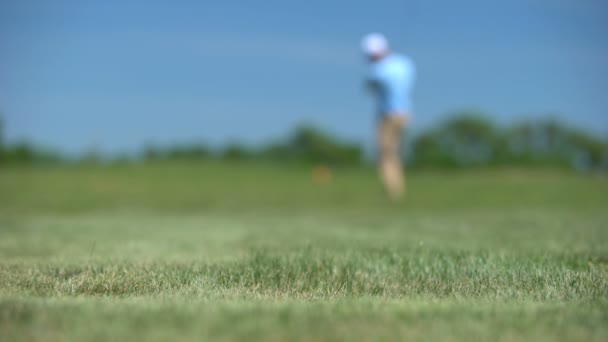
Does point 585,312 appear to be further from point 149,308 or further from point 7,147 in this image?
point 7,147

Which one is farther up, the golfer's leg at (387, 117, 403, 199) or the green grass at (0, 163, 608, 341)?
the golfer's leg at (387, 117, 403, 199)

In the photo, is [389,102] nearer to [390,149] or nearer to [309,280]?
[390,149]

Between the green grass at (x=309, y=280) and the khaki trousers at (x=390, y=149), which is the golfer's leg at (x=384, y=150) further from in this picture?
the green grass at (x=309, y=280)

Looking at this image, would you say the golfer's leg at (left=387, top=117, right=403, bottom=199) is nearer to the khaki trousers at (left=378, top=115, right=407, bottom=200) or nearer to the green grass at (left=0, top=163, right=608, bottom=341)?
the khaki trousers at (left=378, top=115, right=407, bottom=200)

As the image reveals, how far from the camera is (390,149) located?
511 inches

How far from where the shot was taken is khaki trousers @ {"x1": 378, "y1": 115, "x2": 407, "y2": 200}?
1288cm

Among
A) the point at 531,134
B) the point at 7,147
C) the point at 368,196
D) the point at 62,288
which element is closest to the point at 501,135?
the point at 531,134

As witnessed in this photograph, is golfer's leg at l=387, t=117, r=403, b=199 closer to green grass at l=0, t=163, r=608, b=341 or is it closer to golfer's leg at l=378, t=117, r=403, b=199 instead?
golfer's leg at l=378, t=117, r=403, b=199

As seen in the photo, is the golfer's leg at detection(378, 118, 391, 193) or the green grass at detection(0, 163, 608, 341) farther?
the golfer's leg at detection(378, 118, 391, 193)

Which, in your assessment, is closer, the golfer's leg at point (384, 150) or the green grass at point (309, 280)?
the green grass at point (309, 280)

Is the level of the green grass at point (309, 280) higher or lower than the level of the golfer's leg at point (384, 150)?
lower

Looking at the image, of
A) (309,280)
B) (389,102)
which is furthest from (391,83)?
(309,280)

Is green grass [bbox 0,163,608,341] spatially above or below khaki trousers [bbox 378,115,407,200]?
below

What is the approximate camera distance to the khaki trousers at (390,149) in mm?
12875
